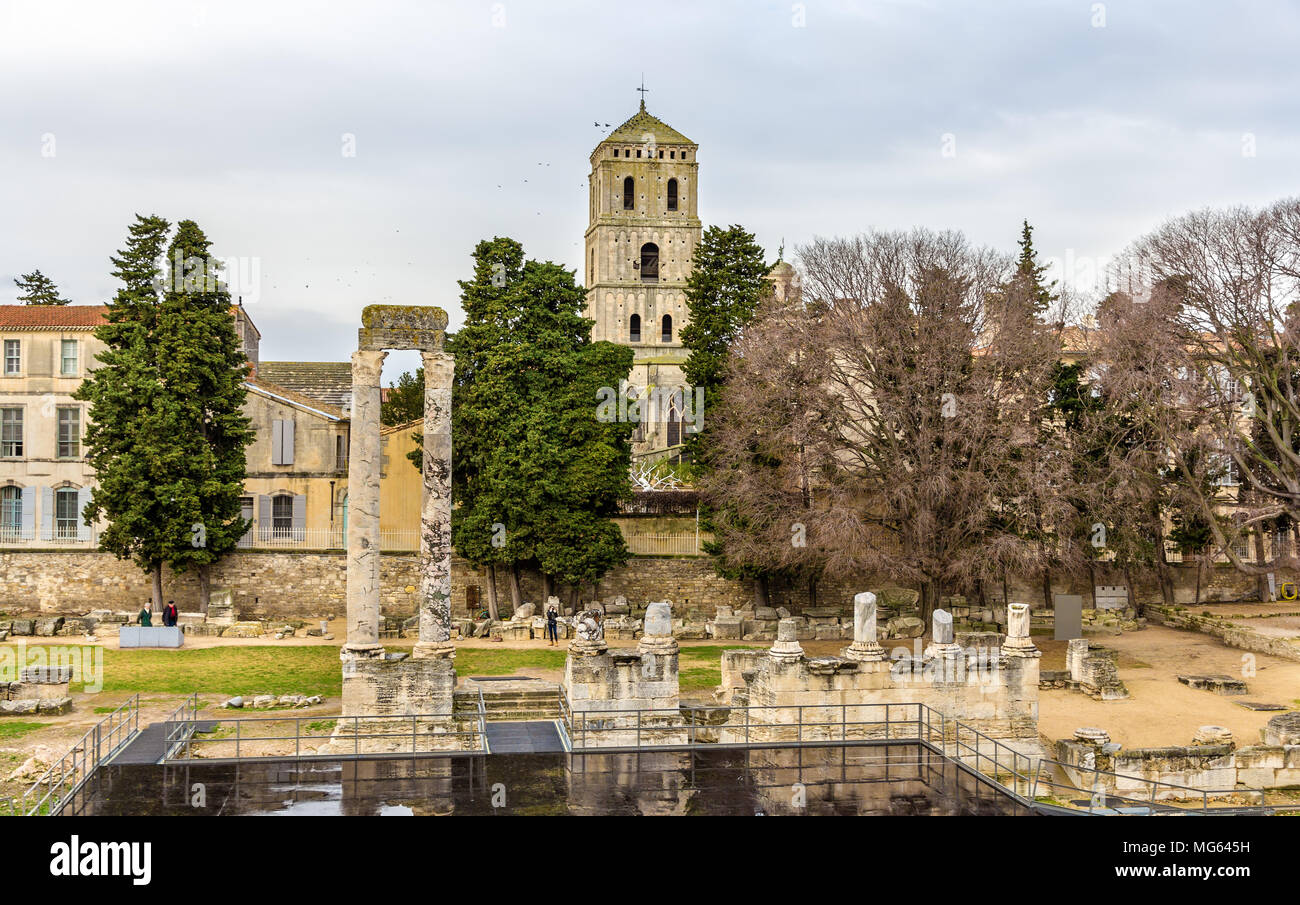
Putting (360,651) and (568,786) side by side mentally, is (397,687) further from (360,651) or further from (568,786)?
(568,786)

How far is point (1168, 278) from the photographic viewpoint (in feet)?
125

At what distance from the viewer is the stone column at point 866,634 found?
24094 mm

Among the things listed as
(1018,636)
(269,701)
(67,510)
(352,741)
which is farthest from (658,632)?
(67,510)

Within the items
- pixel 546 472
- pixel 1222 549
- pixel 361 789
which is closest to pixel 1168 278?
pixel 1222 549

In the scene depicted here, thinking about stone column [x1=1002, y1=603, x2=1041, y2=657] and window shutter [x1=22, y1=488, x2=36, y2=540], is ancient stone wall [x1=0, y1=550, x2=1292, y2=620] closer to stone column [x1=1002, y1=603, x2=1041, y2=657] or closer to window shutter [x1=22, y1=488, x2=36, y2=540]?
window shutter [x1=22, y1=488, x2=36, y2=540]

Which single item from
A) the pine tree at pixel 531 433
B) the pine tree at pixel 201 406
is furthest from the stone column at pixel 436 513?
the pine tree at pixel 201 406

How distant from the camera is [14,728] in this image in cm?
2447

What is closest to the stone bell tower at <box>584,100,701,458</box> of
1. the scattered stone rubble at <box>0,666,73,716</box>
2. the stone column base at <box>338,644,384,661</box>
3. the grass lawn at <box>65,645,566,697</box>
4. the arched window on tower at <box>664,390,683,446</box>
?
the arched window on tower at <box>664,390,683,446</box>

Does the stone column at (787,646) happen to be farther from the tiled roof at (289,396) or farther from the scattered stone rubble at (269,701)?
the tiled roof at (289,396)

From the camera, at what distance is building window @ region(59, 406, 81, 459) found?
146 feet

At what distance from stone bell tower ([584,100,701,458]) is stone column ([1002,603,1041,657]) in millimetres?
57681

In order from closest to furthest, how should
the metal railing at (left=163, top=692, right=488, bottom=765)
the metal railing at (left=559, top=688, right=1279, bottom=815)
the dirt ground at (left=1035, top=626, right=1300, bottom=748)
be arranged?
the metal railing at (left=163, top=692, right=488, bottom=765) < the metal railing at (left=559, top=688, right=1279, bottom=815) < the dirt ground at (left=1035, top=626, right=1300, bottom=748)

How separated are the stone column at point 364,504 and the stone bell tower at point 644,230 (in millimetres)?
59542
